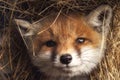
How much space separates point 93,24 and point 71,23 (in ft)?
0.69

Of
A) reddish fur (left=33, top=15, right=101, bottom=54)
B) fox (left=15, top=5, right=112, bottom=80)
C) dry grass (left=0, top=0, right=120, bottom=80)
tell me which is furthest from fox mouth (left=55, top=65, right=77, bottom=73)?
dry grass (left=0, top=0, right=120, bottom=80)

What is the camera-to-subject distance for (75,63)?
3307 mm

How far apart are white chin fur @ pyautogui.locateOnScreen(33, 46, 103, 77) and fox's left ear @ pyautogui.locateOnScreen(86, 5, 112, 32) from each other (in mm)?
222

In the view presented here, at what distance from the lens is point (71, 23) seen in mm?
3506

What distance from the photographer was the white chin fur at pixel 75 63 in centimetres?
333

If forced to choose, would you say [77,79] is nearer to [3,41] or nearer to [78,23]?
[78,23]

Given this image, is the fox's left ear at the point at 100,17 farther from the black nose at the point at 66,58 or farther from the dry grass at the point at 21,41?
the black nose at the point at 66,58

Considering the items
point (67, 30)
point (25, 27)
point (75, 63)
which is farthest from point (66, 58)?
point (25, 27)

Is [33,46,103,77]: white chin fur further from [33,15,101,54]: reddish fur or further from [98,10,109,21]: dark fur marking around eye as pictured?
[98,10,109,21]: dark fur marking around eye

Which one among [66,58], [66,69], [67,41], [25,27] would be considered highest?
[25,27]

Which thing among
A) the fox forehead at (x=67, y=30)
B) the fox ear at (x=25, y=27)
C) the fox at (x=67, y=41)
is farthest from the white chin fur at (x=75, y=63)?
the fox ear at (x=25, y=27)

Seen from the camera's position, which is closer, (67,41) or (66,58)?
(66,58)

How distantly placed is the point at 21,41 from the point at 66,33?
1.72 feet

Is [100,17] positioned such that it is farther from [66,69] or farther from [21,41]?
[21,41]
